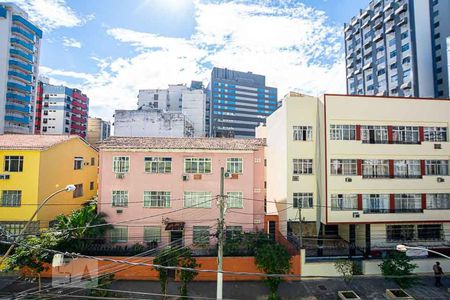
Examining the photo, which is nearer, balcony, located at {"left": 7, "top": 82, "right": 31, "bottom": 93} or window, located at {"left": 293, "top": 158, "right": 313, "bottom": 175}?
window, located at {"left": 293, "top": 158, "right": 313, "bottom": 175}

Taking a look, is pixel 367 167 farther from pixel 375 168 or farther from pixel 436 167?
pixel 436 167

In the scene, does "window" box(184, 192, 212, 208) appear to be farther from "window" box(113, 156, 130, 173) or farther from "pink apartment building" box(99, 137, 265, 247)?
"window" box(113, 156, 130, 173)

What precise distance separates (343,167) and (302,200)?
4.28 meters

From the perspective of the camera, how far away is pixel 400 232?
2481 cm

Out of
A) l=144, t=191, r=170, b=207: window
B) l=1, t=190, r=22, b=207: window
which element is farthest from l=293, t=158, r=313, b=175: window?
l=1, t=190, r=22, b=207: window

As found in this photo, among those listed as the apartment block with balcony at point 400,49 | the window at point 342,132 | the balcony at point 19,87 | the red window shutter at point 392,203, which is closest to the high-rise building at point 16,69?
the balcony at point 19,87

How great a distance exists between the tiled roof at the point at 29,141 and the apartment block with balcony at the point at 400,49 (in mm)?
53530

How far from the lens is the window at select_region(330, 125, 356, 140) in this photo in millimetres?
23297

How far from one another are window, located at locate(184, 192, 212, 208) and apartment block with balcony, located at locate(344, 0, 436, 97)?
4421 centimetres

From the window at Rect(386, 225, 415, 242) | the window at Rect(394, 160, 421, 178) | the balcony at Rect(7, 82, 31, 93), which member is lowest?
the window at Rect(386, 225, 415, 242)

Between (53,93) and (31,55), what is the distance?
46.8ft

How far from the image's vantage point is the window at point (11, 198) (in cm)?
2192

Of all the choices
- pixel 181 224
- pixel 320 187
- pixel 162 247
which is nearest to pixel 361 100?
pixel 320 187

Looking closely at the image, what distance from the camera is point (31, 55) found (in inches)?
2377
